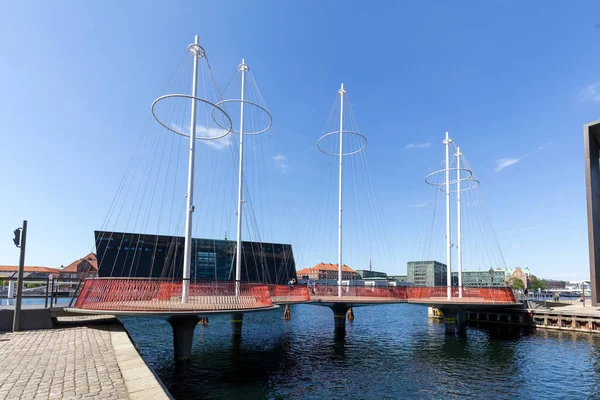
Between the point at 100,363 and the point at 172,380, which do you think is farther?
the point at 172,380

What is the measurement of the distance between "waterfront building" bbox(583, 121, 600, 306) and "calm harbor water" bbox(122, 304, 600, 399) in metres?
6.57

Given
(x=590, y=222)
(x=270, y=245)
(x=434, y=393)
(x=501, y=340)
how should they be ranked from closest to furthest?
(x=434, y=393) → (x=501, y=340) → (x=590, y=222) → (x=270, y=245)

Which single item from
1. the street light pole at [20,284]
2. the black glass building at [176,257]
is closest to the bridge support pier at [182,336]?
the street light pole at [20,284]

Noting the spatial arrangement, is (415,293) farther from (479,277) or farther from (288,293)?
(479,277)

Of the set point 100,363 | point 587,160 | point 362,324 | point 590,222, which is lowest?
point 362,324

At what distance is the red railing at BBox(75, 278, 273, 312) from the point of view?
1381 centimetres

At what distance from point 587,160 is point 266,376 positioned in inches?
1427

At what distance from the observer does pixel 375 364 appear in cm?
1947

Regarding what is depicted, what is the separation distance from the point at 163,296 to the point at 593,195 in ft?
127

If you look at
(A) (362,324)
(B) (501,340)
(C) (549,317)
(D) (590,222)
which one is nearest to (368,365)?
(B) (501,340)

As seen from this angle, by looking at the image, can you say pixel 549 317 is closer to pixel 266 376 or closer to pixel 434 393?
pixel 434 393

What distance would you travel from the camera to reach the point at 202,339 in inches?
1022

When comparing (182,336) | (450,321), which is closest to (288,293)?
(182,336)

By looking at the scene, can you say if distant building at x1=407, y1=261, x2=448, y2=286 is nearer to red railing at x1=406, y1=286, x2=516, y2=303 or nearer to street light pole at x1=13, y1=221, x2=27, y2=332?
red railing at x1=406, y1=286, x2=516, y2=303
